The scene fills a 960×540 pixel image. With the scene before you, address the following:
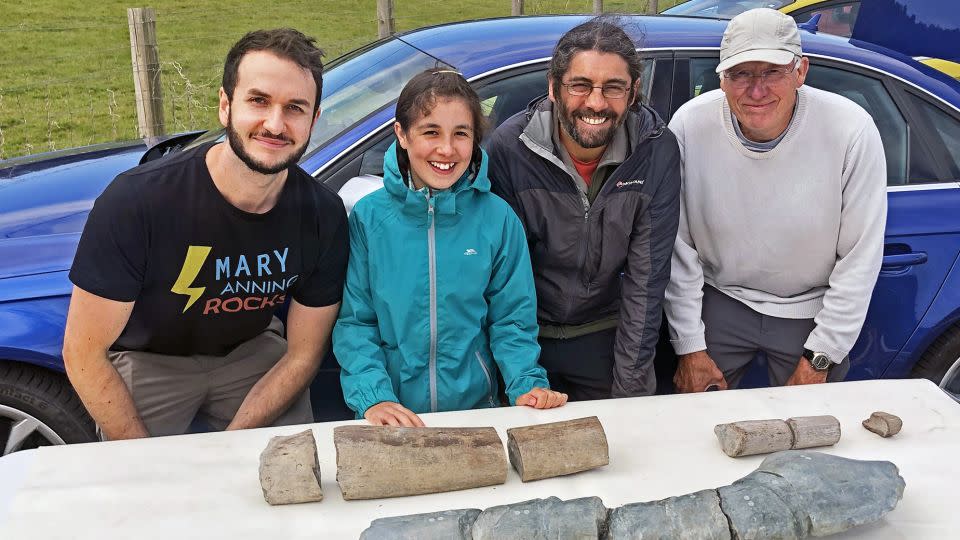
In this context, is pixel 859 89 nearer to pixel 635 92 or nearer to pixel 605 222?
pixel 635 92

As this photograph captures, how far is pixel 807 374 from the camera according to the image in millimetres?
2889

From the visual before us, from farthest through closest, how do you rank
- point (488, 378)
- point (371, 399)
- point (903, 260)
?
point (903, 260), point (488, 378), point (371, 399)

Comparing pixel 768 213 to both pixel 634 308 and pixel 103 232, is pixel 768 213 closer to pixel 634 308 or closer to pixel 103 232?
pixel 634 308

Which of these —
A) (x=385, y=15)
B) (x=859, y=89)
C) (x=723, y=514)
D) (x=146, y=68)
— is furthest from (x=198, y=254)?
(x=385, y=15)

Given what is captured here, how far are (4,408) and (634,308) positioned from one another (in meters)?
1.98

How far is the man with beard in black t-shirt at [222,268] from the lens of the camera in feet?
7.29

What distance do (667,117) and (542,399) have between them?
4.68 ft

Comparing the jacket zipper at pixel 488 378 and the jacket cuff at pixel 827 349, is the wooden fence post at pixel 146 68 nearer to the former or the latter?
the jacket zipper at pixel 488 378

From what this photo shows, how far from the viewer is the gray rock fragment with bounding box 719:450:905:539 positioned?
176 cm

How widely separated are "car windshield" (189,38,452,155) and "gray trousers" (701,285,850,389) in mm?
1340

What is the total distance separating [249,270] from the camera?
2.39m

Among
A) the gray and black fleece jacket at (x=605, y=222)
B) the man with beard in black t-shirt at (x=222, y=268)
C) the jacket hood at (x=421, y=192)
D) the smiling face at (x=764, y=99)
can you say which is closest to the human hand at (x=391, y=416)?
the man with beard in black t-shirt at (x=222, y=268)

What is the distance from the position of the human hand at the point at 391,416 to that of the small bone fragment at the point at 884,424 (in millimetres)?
1149

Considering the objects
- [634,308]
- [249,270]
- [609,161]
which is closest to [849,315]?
[634,308]
